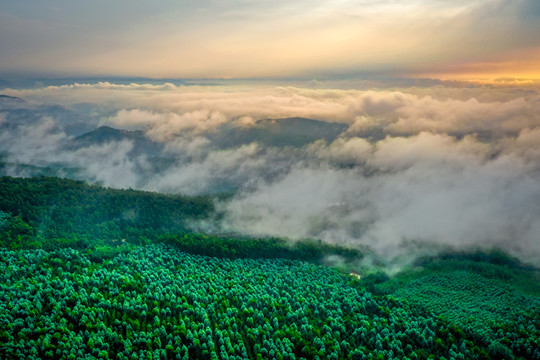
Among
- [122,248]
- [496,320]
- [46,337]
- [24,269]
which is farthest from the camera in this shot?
[122,248]

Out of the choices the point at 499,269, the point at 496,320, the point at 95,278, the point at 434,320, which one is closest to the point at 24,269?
the point at 95,278

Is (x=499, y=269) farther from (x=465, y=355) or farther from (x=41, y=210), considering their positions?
(x=41, y=210)

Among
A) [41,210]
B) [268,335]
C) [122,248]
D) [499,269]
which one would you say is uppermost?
[41,210]

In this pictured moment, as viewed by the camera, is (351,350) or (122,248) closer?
(351,350)

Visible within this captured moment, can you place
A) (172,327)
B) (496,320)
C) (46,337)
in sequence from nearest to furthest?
(46,337), (172,327), (496,320)

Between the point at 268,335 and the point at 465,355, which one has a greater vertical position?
the point at 268,335

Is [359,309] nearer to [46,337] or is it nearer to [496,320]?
[496,320]
